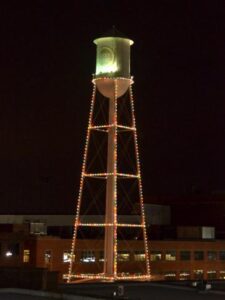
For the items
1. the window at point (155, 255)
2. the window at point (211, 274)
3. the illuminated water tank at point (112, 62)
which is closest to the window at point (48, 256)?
the window at point (155, 255)

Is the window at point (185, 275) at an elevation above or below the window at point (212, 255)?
below

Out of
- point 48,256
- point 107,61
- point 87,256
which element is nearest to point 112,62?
point 107,61

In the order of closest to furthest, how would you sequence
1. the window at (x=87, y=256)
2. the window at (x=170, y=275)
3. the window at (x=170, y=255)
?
1. the window at (x=87, y=256)
2. the window at (x=170, y=275)
3. the window at (x=170, y=255)

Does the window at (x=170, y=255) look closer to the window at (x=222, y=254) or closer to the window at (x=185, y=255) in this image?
the window at (x=185, y=255)

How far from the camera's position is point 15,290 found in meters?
31.4

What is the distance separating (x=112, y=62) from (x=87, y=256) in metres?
31.3

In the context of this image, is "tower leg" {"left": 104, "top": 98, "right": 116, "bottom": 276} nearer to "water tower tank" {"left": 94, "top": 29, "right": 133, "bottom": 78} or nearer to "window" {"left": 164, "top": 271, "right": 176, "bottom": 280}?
"water tower tank" {"left": 94, "top": 29, "right": 133, "bottom": 78}

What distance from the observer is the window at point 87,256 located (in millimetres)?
83812

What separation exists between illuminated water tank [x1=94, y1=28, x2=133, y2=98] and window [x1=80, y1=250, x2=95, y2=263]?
28669 millimetres

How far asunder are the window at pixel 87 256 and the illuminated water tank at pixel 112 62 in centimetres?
2867

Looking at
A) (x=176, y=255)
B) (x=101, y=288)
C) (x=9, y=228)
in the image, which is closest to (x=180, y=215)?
(x=176, y=255)

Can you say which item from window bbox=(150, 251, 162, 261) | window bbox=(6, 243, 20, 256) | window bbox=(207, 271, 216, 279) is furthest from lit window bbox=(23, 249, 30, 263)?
window bbox=(207, 271, 216, 279)

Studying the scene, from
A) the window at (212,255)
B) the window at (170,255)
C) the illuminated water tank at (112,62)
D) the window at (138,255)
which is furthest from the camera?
the window at (212,255)

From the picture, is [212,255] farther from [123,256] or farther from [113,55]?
[113,55]
